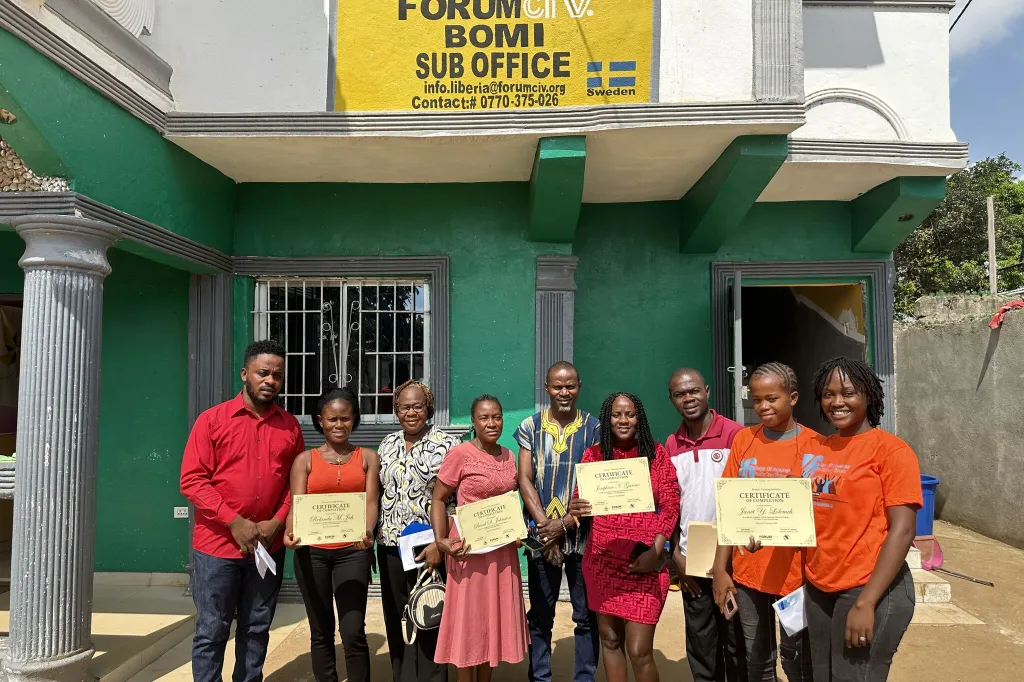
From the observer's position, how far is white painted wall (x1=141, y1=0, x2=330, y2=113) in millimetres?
4320

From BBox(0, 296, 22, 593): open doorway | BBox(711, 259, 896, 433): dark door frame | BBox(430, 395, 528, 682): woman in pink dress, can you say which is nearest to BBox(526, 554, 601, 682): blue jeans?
BBox(430, 395, 528, 682): woman in pink dress

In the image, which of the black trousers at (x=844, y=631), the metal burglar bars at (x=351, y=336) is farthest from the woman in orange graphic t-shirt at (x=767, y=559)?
the metal burglar bars at (x=351, y=336)

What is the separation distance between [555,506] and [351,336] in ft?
9.20

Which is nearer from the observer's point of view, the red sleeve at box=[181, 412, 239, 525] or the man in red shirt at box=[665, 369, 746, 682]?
the man in red shirt at box=[665, 369, 746, 682]

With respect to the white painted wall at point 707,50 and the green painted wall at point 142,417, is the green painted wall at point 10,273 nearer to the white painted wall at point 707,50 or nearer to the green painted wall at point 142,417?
the green painted wall at point 142,417

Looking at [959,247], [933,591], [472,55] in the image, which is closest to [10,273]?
[472,55]

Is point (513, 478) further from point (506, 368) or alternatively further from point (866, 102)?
point (866, 102)

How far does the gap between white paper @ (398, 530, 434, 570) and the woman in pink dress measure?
4.1 inches

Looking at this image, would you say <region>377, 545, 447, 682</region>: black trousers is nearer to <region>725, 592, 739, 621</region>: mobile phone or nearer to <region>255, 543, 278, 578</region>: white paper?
<region>255, 543, 278, 578</region>: white paper

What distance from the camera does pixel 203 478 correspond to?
3.03 m

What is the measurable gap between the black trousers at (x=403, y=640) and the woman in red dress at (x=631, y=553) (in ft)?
2.60

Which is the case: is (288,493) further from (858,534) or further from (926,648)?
(926,648)

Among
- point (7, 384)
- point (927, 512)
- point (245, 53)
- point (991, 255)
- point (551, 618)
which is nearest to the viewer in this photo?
point (551, 618)

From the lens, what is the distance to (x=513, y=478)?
3.02 metres
